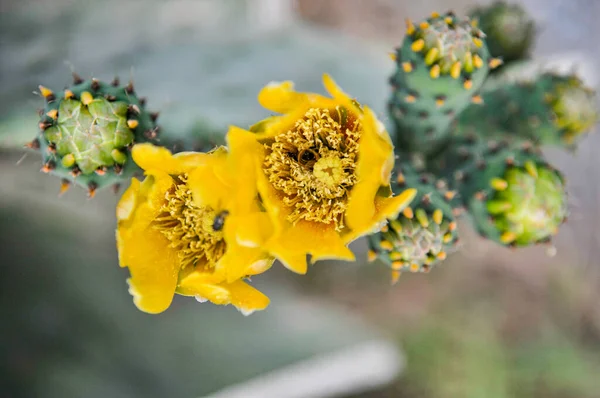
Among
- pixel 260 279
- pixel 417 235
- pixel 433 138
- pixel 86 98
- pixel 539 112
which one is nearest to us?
pixel 86 98

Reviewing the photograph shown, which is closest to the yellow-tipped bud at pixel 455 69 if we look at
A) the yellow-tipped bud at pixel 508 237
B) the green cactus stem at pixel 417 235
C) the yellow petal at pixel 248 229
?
the green cactus stem at pixel 417 235

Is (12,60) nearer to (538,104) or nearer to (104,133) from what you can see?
(104,133)

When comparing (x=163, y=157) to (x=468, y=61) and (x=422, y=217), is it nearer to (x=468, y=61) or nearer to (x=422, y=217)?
(x=422, y=217)

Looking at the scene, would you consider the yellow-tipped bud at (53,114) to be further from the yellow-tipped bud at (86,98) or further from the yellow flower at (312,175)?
the yellow flower at (312,175)

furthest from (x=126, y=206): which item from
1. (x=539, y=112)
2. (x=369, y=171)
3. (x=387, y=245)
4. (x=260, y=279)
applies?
(x=260, y=279)

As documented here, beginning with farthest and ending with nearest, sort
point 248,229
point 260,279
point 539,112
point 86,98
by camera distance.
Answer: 1. point 260,279
2. point 539,112
3. point 86,98
4. point 248,229

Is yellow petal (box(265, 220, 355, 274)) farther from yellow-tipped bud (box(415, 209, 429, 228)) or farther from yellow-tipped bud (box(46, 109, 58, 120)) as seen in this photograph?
yellow-tipped bud (box(46, 109, 58, 120))

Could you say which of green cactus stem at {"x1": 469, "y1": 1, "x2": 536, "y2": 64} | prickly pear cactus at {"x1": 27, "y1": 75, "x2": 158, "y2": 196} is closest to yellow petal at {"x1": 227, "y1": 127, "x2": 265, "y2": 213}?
prickly pear cactus at {"x1": 27, "y1": 75, "x2": 158, "y2": 196}

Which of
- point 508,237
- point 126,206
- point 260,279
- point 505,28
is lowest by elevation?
point 260,279
